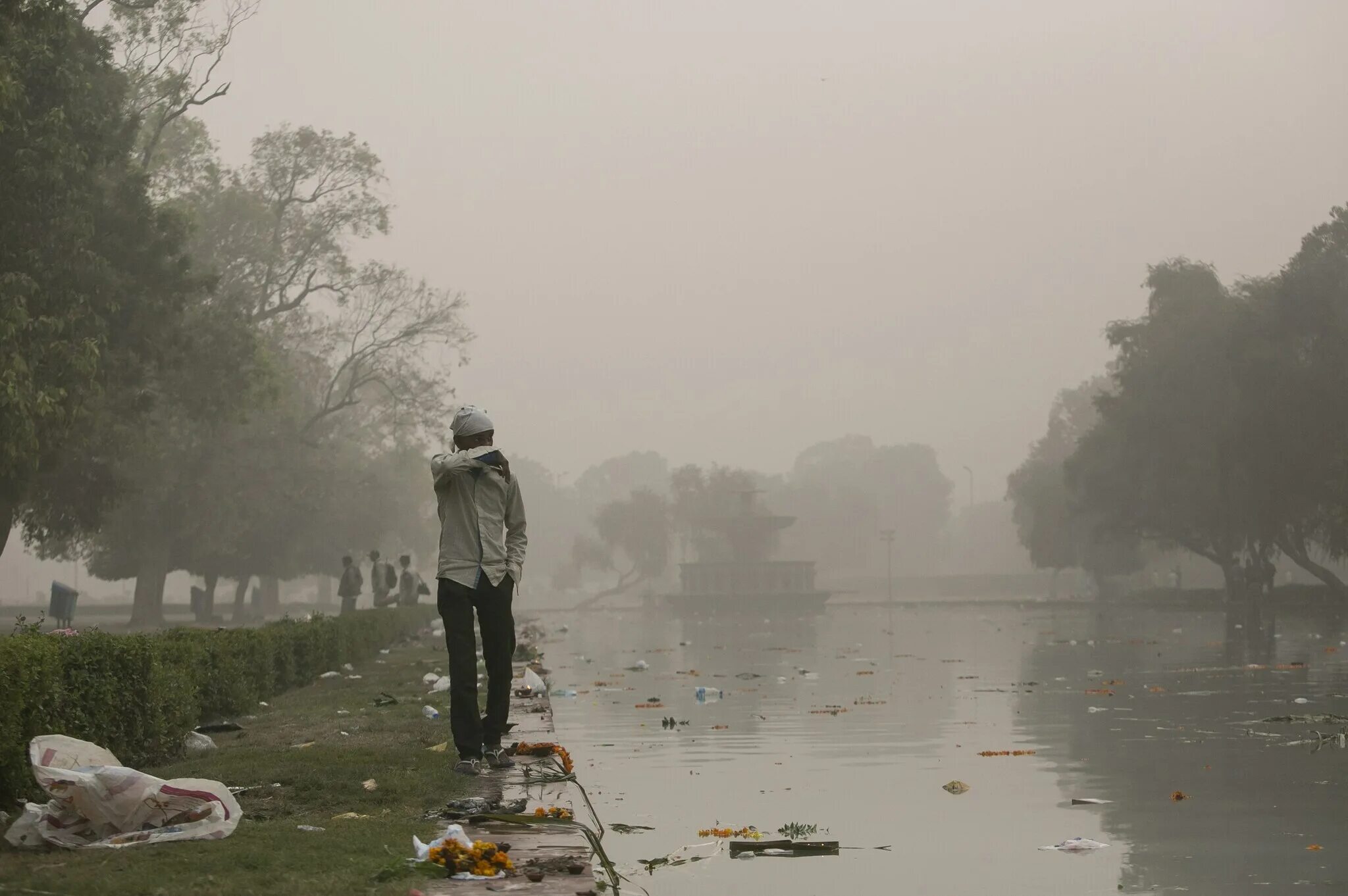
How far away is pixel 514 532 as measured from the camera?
9.05 metres

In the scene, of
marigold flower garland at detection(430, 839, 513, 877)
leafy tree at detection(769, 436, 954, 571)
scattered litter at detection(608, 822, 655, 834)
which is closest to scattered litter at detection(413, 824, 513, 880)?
marigold flower garland at detection(430, 839, 513, 877)

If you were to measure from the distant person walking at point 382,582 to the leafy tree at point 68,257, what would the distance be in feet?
22.5

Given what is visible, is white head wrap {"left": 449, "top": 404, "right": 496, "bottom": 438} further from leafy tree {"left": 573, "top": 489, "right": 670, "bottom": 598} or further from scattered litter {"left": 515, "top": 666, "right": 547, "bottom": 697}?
leafy tree {"left": 573, "top": 489, "right": 670, "bottom": 598}

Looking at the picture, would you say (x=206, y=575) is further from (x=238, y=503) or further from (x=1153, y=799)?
(x=1153, y=799)

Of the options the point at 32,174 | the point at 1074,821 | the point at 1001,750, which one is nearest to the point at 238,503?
the point at 32,174

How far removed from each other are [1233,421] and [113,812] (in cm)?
4289

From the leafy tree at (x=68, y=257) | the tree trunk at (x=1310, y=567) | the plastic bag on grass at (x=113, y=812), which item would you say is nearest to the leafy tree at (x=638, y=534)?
the tree trunk at (x=1310, y=567)

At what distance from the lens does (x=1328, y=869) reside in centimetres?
678

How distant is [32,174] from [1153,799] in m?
20.3

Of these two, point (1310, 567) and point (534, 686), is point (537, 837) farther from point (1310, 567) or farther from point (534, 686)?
point (1310, 567)

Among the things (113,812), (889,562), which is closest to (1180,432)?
(889,562)

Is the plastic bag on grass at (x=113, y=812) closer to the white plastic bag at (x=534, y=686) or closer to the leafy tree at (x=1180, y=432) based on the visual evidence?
the white plastic bag at (x=534, y=686)

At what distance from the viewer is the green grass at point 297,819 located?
5.18 meters

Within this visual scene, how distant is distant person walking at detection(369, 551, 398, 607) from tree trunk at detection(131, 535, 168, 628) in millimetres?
11227
